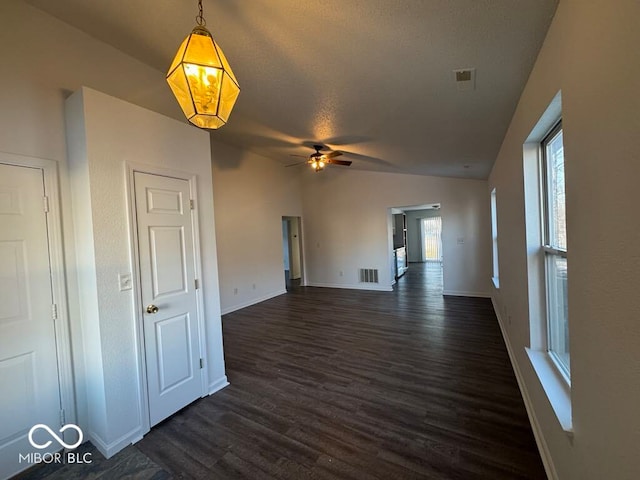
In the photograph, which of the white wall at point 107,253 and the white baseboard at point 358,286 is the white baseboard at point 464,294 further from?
the white wall at point 107,253

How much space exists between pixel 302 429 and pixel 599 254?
7.04 ft

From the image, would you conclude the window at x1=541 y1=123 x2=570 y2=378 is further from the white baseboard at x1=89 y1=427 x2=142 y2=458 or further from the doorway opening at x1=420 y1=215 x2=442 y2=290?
the doorway opening at x1=420 y1=215 x2=442 y2=290

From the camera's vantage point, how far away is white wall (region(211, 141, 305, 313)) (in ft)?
17.7

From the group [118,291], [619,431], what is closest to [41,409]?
[118,291]

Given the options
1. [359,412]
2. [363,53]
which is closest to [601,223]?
[363,53]

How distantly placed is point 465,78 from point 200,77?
5.41ft

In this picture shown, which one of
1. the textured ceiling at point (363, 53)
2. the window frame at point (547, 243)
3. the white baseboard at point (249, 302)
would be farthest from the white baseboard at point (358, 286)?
the window frame at point (547, 243)

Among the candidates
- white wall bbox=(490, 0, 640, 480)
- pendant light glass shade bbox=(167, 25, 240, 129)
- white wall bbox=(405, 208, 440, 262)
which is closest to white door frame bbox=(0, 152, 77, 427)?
pendant light glass shade bbox=(167, 25, 240, 129)

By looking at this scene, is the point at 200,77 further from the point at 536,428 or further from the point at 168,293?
the point at 536,428

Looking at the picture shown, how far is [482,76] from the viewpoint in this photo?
179 cm

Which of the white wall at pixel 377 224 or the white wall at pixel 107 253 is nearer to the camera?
the white wall at pixel 107 253

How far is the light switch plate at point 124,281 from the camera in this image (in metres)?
2.09

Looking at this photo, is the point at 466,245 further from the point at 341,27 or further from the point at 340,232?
the point at 341,27

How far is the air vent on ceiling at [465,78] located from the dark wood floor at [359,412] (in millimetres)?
2488
